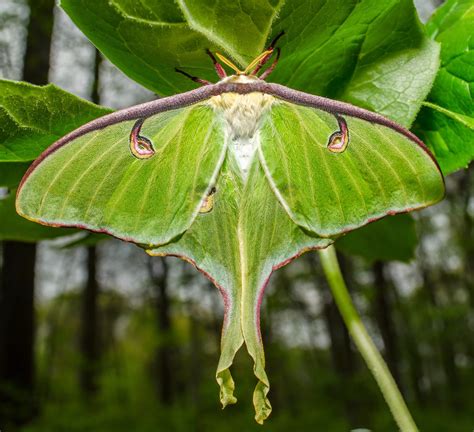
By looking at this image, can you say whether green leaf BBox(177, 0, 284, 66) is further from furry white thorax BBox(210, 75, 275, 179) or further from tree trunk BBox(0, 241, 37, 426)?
tree trunk BBox(0, 241, 37, 426)

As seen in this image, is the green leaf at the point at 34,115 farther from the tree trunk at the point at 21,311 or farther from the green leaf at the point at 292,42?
the tree trunk at the point at 21,311

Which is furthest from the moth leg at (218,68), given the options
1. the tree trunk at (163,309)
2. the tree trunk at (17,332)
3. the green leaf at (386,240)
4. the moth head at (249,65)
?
the tree trunk at (163,309)

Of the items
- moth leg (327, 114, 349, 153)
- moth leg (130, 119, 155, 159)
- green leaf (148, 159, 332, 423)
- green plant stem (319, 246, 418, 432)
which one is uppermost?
moth leg (130, 119, 155, 159)

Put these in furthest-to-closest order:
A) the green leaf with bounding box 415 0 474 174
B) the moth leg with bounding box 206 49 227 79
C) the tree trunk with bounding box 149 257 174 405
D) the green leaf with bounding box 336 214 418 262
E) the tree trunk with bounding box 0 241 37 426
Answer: the tree trunk with bounding box 149 257 174 405 < the tree trunk with bounding box 0 241 37 426 < the green leaf with bounding box 336 214 418 262 < the green leaf with bounding box 415 0 474 174 < the moth leg with bounding box 206 49 227 79

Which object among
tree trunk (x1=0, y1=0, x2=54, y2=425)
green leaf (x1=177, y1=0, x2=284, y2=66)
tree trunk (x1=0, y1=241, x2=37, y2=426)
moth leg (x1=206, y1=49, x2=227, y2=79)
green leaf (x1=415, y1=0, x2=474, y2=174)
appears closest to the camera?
green leaf (x1=177, y1=0, x2=284, y2=66)

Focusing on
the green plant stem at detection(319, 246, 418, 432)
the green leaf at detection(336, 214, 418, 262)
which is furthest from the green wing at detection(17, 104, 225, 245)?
the green leaf at detection(336, 214, 418, 262)
